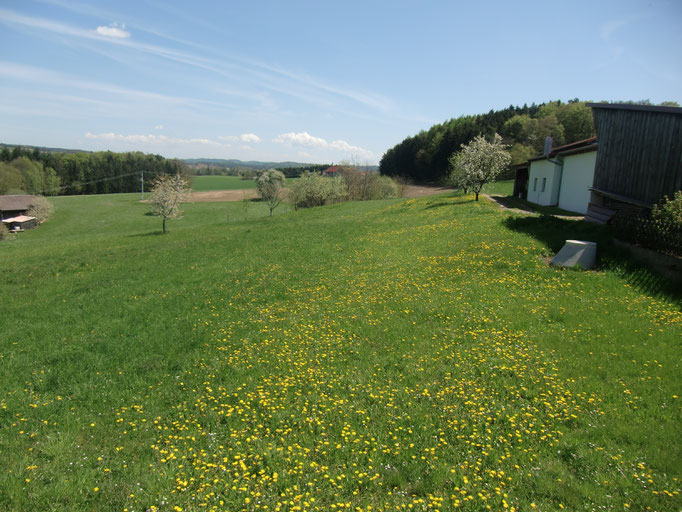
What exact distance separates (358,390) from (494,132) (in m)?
74.9

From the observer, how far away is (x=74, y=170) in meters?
103

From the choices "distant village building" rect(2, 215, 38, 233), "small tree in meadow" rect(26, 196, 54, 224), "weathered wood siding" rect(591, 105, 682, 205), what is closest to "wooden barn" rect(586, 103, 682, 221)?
"weathered wood siding" rect(591, 105, 682, 205)

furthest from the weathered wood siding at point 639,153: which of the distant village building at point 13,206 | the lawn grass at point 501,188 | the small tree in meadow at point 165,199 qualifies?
the distant village building at point 13,206

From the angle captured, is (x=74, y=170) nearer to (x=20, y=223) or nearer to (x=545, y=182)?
(x=20, y=223)

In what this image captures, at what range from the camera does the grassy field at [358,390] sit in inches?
187

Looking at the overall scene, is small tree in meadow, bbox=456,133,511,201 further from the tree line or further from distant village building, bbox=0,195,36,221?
the tree line

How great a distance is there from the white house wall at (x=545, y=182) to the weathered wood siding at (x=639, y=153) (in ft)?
33.3

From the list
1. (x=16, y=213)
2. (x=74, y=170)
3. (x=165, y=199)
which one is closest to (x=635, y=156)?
(x=165, y=199)

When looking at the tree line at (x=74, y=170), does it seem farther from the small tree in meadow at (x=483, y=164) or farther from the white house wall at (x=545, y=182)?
the white house wall at (x=545, y=182)

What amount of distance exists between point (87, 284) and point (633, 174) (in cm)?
2295

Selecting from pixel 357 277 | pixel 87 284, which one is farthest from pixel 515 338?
pixel 87 284

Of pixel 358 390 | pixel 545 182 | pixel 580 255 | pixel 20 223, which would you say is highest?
pixel 545 182

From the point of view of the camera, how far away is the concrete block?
38.5ft

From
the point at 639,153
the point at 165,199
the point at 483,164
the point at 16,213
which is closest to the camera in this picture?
the point at 639,153
